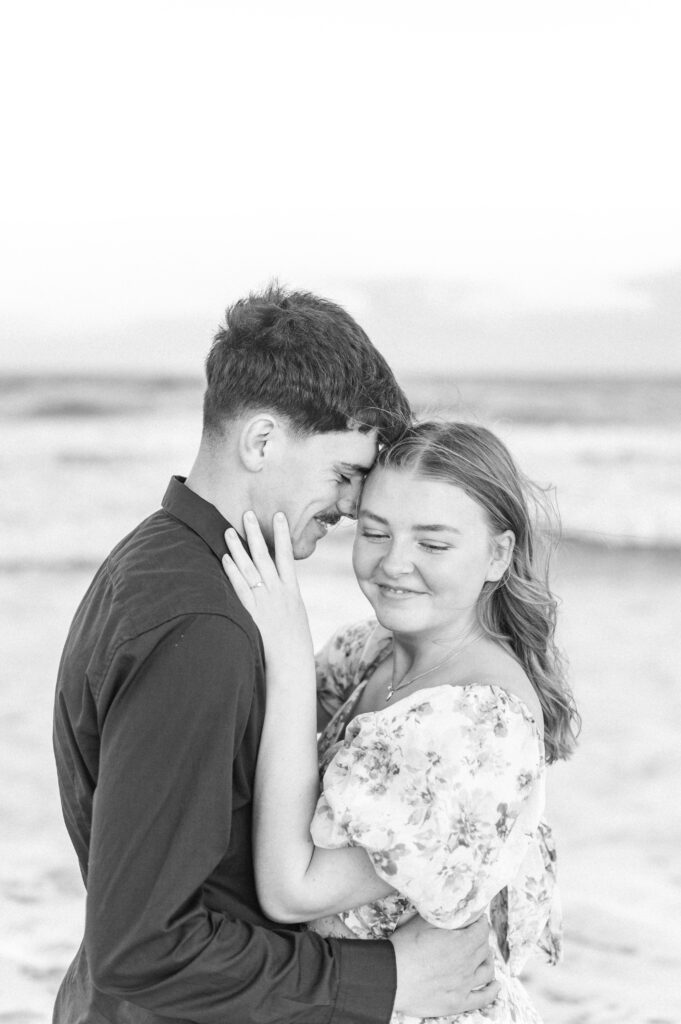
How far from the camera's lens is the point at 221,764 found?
164 cm

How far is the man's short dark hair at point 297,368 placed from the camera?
193cm

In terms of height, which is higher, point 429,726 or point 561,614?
point 429,726

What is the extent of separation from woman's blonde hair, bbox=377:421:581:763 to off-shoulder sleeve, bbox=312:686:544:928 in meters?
0.42

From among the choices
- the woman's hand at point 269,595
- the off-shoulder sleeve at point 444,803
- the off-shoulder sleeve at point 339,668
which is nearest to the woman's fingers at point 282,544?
the woman's hand at point 269,595

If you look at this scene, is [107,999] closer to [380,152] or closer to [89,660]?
[89,660]

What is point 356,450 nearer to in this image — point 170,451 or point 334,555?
point 334,555

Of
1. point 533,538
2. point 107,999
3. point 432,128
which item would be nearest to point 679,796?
point 533,538

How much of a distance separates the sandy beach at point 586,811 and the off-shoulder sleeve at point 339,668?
166 cm

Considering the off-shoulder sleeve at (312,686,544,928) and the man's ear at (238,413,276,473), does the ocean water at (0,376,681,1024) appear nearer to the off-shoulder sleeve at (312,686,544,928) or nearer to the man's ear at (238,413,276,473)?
the man's ear at (238,413,276,473)

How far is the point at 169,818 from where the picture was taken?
→ 1.62 metres

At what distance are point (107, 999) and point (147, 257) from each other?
53.4 ft

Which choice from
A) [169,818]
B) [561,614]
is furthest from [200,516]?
[561,614]

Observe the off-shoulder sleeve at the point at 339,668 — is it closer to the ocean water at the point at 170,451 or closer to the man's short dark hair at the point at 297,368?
the man's short dark hair at the point at 297,368

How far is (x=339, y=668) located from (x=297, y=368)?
35.2 inches
